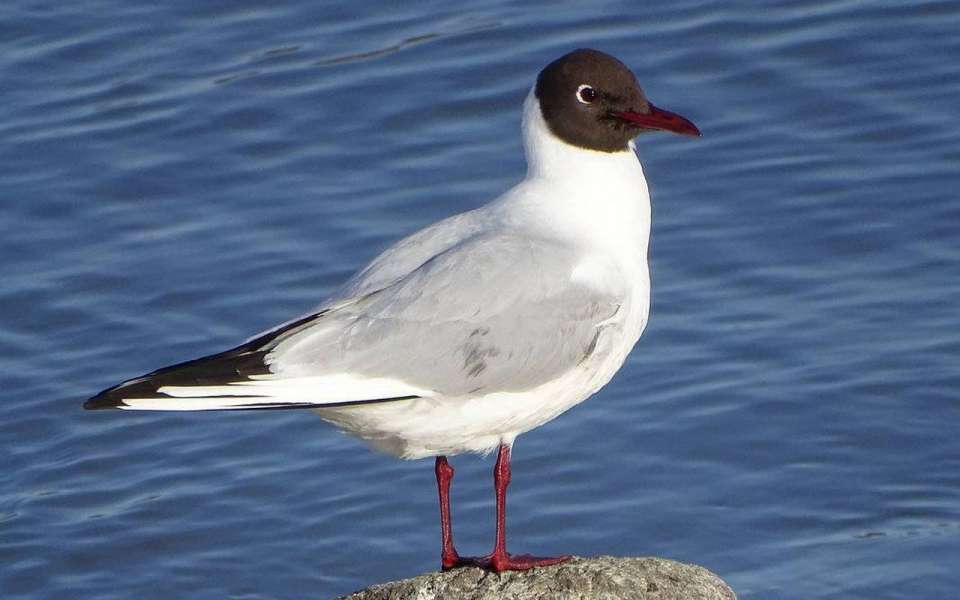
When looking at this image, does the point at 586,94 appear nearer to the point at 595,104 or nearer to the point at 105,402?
the point at 595,104

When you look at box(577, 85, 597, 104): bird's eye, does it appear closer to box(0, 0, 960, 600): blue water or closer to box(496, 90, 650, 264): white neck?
box(496, 90, 650, 264): white neck

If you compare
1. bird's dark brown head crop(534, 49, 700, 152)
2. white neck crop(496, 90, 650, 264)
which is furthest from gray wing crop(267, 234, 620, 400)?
bird's dark brown head crop(534, 49, 700, 152)

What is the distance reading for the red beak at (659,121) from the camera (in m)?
7.96

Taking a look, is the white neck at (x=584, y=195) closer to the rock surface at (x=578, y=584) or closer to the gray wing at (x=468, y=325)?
the gray wing at (x=468, y=325)

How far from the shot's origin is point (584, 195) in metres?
7.90

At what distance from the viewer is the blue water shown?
32.6ft

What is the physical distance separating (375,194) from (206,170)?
1.31 meters

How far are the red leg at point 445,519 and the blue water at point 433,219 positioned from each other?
5.53ft

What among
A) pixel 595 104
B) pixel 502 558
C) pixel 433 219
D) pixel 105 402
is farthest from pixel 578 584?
pixel 433 219

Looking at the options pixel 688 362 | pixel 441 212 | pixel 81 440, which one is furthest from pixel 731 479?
pixel 81 440

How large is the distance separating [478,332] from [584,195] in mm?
814

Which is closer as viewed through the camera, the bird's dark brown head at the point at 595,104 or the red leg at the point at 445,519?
the red leg at the point at 445,519

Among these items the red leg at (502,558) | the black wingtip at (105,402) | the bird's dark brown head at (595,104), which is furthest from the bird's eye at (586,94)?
the black wingtip at (105,402)

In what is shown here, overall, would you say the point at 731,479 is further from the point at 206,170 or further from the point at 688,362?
the point at 206,170
